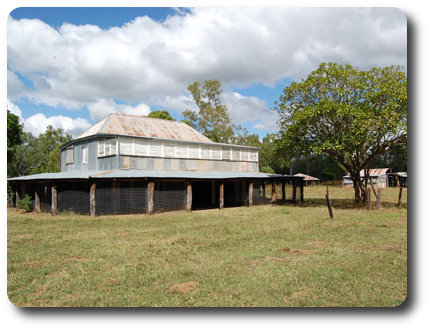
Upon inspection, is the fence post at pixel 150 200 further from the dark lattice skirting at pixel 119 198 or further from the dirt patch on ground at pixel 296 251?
the dirt patch on ground at pixel 296 251

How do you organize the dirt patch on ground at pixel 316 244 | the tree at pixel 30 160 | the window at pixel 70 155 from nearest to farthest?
1. the dirt patch on ground at pixel 316 244
2. the window at pixel 70 155
3. the tree at pixel 30 160

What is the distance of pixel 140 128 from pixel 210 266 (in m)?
19.1

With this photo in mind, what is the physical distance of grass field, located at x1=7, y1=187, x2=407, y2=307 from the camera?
216 inches

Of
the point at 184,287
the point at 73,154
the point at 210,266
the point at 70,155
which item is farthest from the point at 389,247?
the point at 70,155

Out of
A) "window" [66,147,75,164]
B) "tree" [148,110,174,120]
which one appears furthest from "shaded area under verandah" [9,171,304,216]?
"tree" [148,110,174,120]

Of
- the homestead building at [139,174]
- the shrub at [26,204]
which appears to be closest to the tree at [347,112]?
the homestead building at [139,174]

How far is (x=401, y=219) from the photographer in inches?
583

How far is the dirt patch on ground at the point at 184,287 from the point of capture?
5.79 meters

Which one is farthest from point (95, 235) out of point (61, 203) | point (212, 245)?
point (61, 203)

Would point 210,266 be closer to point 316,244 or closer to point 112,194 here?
point 316,244

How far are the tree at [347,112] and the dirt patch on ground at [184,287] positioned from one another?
15840 millimetres

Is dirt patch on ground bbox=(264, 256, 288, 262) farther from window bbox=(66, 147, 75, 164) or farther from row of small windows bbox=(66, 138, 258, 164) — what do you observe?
window bbox=(66, 147, 75, 164)

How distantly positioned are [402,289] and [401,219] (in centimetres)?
1039

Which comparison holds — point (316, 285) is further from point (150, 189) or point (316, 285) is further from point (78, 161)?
point (78, 161)
